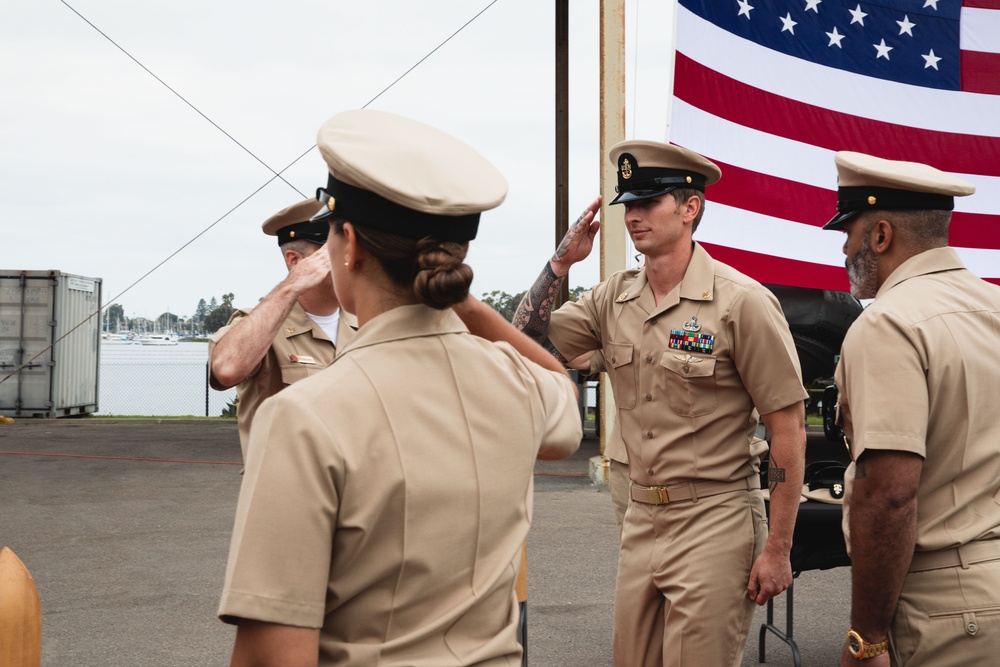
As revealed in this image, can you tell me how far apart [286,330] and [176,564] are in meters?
3.82

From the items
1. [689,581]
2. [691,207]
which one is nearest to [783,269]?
[691,207]

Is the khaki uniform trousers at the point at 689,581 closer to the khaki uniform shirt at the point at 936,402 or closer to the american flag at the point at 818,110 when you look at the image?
the khaki uniform shirt at the point at 936,402

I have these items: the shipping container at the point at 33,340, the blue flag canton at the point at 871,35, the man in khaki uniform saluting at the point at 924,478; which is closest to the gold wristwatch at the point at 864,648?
the man in khaki uniform saluting at the point at 924,478

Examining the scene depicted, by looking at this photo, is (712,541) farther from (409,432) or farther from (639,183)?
(409,432)

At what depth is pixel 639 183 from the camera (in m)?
3.41

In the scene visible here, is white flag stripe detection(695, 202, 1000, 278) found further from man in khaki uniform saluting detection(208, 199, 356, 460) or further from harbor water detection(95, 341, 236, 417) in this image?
harbor water detection(95, 341, 236, 417)

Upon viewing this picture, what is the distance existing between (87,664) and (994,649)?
3.92 metres

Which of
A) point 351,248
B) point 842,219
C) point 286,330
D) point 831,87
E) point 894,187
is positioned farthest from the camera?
point 831,87

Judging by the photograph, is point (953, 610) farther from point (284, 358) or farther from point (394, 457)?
point (284, 358)

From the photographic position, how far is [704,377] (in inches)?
125

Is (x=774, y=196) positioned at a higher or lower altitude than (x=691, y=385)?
higher

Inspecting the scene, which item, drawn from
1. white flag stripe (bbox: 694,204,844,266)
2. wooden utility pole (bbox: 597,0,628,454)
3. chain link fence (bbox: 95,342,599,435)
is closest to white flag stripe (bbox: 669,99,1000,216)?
white flag stripe (bbox: 694,204,844,266)

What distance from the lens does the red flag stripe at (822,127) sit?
821 centimetres

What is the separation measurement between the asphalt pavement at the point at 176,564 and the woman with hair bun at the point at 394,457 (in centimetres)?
337
